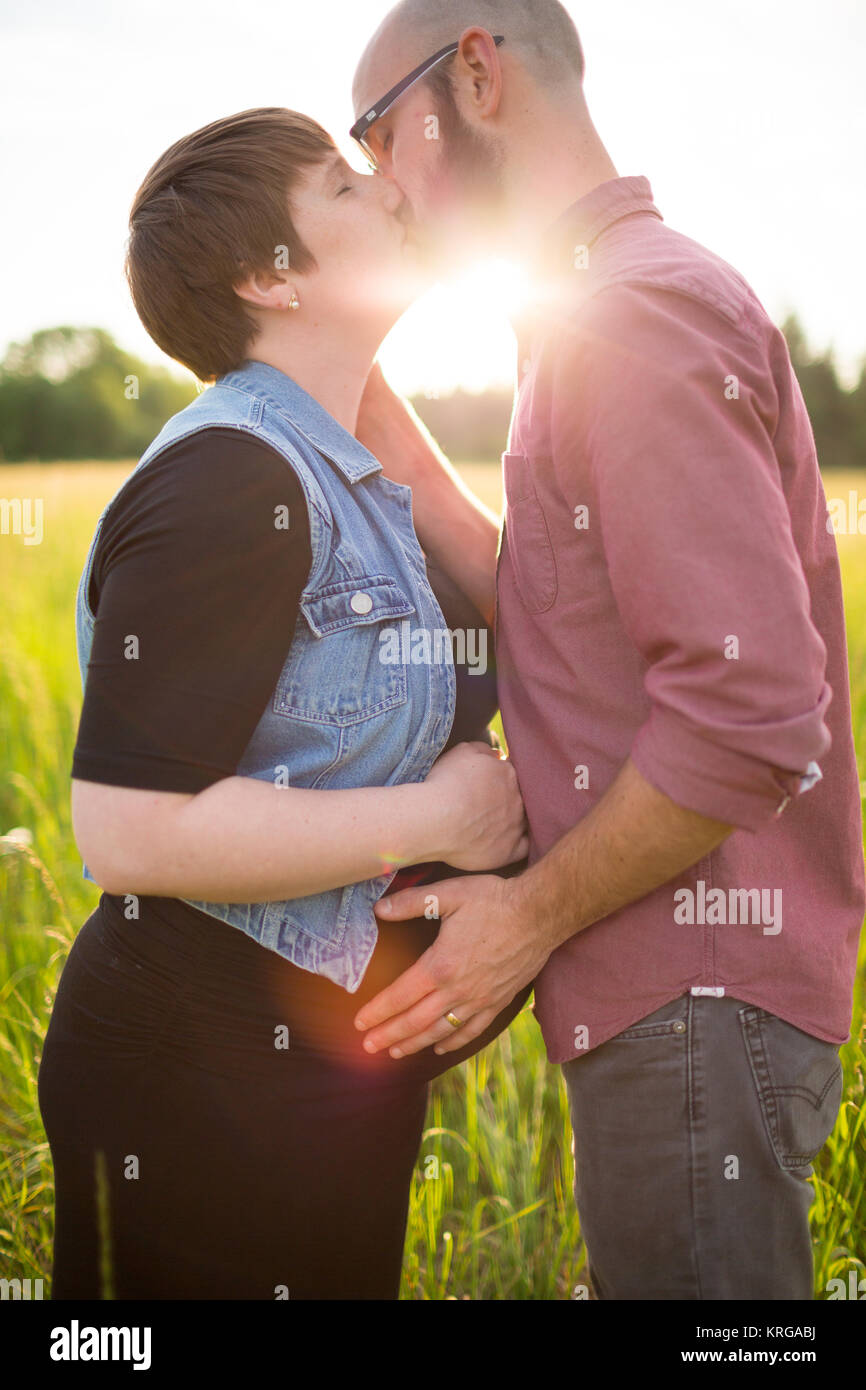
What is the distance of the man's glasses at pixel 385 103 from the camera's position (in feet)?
5.36

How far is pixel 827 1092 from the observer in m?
1.43

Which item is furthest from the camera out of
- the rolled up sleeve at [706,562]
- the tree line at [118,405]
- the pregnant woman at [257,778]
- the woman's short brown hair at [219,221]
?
the tree line at [118,405]

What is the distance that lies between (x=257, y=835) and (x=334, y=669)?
26 cm

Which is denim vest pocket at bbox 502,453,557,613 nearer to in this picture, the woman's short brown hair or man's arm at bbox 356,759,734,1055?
man's arm at bbox 356,759,734,1055

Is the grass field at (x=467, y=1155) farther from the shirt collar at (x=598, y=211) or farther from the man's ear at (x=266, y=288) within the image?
the shirt collar at (x=598, y=211)

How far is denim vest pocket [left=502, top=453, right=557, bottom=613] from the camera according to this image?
56.0 inches

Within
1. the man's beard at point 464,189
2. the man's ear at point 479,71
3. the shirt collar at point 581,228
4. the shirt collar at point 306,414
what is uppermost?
the man's ear at point 479,71

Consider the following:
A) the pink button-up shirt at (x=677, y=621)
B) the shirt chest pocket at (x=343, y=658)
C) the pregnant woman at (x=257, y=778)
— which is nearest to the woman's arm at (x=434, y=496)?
the pregnant woman at (x=257, y=778)

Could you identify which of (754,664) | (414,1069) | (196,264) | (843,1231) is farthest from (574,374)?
(843,1231)

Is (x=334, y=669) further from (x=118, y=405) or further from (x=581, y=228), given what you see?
(x=118, y=405)

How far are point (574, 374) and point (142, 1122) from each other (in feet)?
4.01

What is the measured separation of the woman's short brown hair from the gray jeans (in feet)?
4.23

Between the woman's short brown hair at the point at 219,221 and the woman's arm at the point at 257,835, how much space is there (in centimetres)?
81
